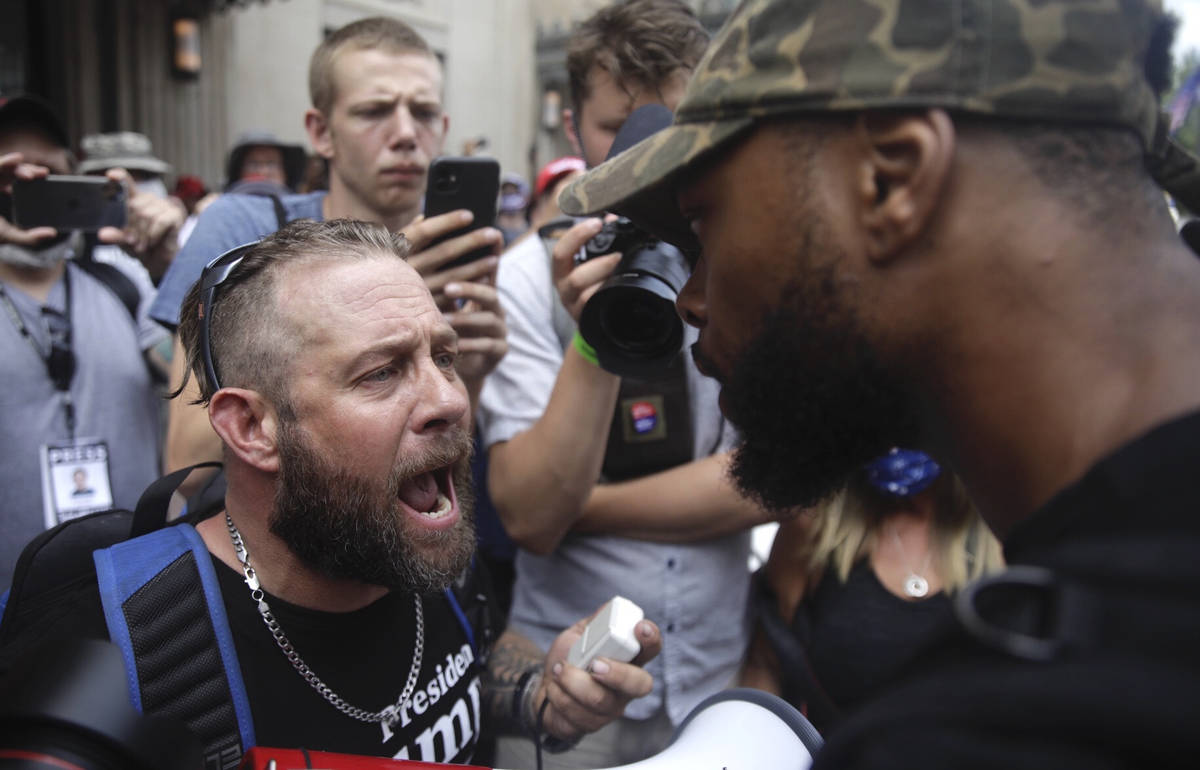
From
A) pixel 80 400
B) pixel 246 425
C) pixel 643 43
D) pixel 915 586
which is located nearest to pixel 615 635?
pixel 246 425

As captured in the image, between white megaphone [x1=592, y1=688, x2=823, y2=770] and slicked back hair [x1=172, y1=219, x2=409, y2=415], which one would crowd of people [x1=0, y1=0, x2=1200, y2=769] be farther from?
white megaphone [x1=592, y1=688, x2=823, y2=770]

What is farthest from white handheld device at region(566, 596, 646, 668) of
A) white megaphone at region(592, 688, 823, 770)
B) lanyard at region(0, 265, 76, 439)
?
lanyard at region(0, 265, 76, 439)

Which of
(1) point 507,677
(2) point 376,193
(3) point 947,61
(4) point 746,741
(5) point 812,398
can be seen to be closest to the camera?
(3) point 947,61

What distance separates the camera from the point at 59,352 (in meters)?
2.71

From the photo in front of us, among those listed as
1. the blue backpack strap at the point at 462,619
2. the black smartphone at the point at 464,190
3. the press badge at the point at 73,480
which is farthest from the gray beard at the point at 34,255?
the blue backpack strap at the point at 462,619

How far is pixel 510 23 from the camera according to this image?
14.3 meters

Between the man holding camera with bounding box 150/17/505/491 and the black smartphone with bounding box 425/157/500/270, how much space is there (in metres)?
0.04

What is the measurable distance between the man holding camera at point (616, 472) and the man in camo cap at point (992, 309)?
2.90 feet

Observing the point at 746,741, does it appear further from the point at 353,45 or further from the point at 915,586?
the point at 353,45

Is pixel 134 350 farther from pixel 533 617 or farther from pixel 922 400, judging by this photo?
pixel 922 400

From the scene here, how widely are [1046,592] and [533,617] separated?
1626 mm

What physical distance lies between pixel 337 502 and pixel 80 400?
1761mm

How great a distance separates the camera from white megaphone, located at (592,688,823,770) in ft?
3.89

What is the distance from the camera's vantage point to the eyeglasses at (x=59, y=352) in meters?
2.71
